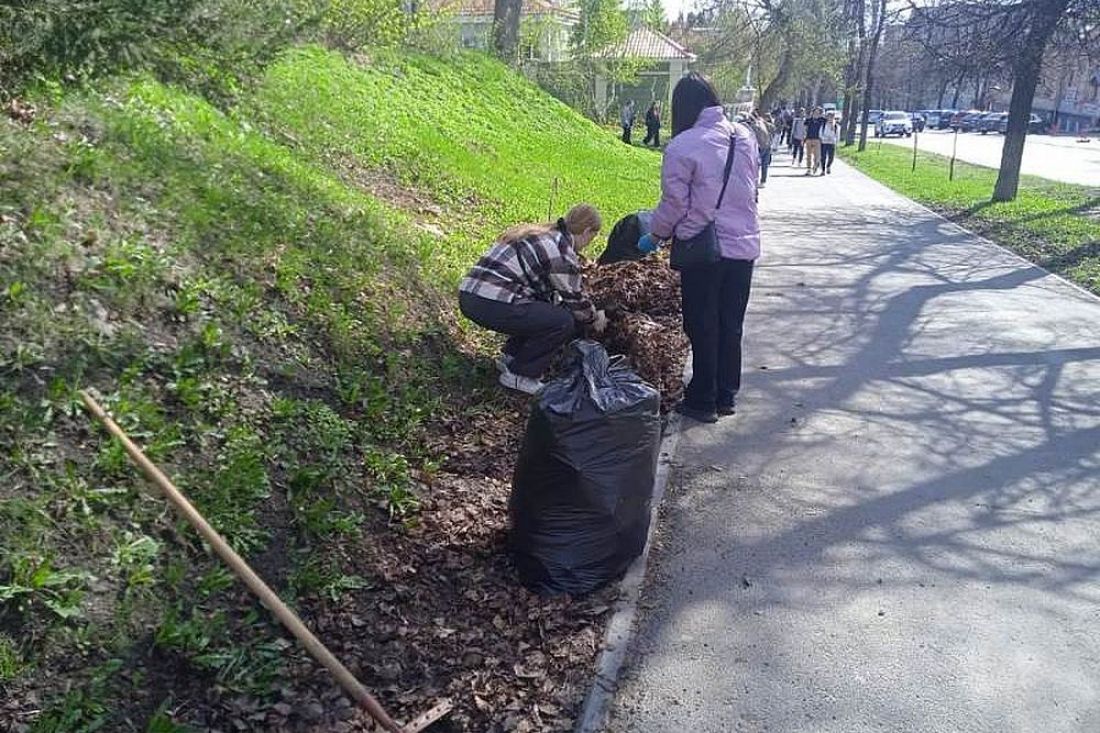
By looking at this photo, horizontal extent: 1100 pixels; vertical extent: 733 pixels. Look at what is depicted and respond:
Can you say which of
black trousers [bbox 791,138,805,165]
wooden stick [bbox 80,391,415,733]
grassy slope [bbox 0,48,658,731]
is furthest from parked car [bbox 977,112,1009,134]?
wooden stick [bbox 80,391,415,733]

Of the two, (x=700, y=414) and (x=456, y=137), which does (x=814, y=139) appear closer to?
(x=456, y=137)

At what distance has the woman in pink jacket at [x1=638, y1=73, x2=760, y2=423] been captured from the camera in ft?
17.6

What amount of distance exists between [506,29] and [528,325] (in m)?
19.4

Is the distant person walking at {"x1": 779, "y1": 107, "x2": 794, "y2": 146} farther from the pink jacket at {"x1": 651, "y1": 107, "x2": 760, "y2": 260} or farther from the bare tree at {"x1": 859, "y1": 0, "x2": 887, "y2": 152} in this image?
the pink jacket at {"x1": 651, "y1": 107, "x2": 760, "y2": 260}

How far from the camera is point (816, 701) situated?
3.26m

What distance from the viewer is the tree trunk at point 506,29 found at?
75.8 feet

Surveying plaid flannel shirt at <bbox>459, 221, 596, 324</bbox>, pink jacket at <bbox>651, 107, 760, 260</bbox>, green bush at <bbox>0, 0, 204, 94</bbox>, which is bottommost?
plaid flannel shirt at <bbox>459, 221, 596, 324</bbox>

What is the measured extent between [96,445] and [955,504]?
3933 millimetres

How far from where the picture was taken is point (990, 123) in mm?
63906

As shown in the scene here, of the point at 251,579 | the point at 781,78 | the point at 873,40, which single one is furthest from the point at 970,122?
the point at 251,579

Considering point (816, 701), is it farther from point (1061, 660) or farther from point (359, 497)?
point (359, 497)

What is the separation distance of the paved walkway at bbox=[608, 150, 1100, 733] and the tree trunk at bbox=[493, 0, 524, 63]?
1654 cm

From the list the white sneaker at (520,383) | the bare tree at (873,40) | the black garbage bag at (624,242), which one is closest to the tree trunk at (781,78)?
the bare tree at (873,40)

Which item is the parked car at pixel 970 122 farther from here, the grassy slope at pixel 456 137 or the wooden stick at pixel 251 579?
the wooden stick at pixel 251 579
